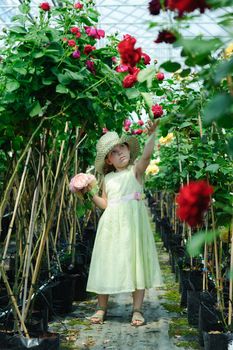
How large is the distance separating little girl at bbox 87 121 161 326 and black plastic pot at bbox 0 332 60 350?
3.23ft

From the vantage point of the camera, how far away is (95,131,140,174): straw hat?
12.7 ft

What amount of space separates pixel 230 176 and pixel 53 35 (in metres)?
1.24

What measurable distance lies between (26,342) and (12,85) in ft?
3.66

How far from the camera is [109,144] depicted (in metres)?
3.86

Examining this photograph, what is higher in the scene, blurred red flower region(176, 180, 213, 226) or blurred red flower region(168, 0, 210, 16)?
blurred red flower region(168, 0, 210, 16)

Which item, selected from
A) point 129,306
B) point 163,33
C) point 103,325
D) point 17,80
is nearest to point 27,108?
point 17,80

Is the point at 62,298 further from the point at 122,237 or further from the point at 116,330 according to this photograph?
the point at 122,237

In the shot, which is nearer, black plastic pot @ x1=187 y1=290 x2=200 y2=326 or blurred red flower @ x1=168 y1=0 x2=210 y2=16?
blurred red flower @ x1=168 y1=0 x2=210 y2=16

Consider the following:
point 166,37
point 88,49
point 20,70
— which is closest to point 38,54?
point 20,70

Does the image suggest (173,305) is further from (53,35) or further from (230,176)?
(53,35)

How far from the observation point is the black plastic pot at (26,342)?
2.77m

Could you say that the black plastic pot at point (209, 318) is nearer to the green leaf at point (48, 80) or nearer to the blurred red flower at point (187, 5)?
the green leaf at point (48, 80)

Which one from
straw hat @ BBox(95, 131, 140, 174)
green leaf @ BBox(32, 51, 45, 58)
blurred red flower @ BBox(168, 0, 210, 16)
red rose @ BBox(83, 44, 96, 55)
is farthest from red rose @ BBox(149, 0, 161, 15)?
straw hat @ BBox(95, 131, 140, 174)

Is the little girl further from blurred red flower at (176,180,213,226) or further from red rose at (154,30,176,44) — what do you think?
blurred red flower at (176,180,213,226)
